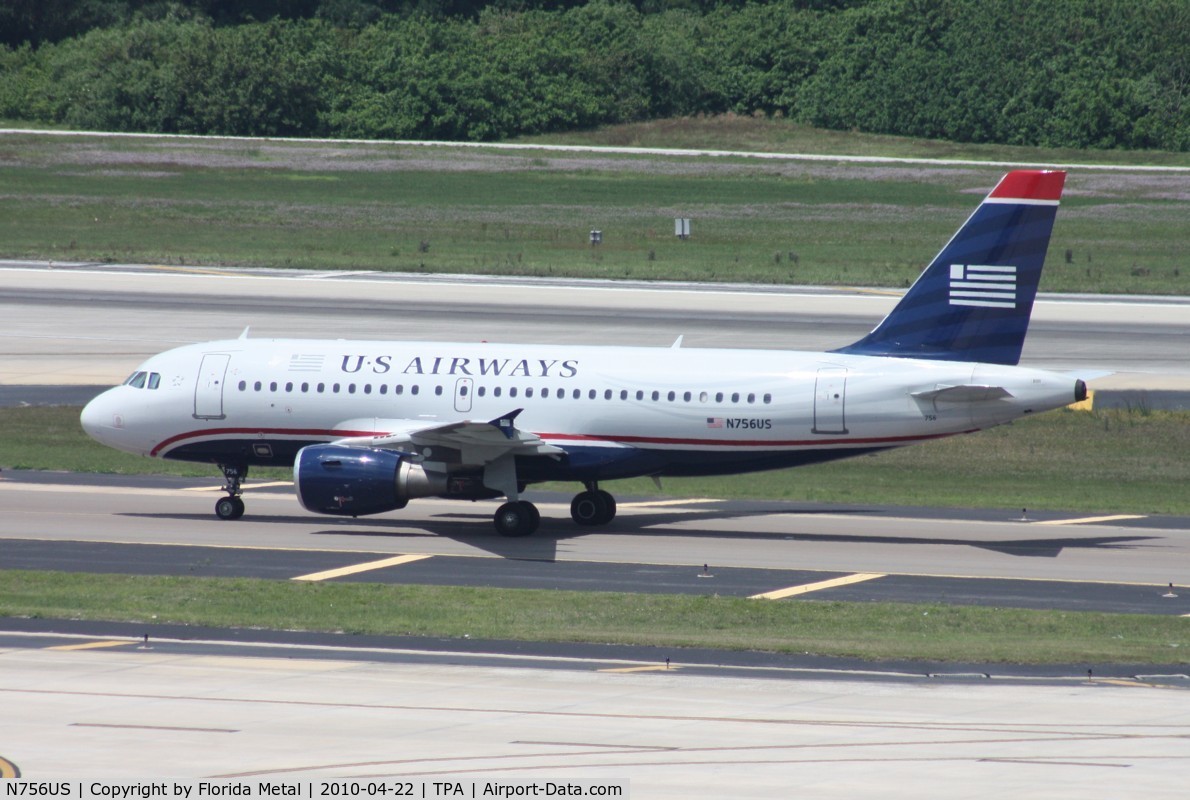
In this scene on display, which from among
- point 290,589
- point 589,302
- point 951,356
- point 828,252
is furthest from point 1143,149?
point 290,589

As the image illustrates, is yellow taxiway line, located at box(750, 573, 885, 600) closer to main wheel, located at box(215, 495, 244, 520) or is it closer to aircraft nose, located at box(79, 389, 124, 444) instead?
main wheel, located at box(215, 495, 244, 520)

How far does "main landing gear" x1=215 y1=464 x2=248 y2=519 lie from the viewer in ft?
126

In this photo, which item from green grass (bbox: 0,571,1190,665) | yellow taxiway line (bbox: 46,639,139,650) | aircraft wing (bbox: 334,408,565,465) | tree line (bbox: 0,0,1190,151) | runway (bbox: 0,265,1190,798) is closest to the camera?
runway (bbox: 0,265,1190,798)

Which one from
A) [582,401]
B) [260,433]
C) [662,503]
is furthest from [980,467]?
[260,433]

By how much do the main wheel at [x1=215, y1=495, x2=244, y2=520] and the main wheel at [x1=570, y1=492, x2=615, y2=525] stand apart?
7625 mm

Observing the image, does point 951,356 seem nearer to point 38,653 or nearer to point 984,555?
point 984,555

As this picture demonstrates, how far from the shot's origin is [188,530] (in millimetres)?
37188

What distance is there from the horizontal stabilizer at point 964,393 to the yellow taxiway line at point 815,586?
4346 millimetres

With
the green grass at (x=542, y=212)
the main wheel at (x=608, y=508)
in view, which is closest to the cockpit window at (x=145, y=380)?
the main wheel at (x=608, y=508)

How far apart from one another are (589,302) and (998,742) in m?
54.9

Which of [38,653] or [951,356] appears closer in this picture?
[38,653]

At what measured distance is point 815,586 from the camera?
104 ft

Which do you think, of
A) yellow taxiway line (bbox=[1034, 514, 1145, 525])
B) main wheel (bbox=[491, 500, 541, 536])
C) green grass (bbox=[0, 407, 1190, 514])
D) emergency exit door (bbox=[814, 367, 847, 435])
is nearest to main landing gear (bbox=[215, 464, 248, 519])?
main wheel (bbox=[491, 500, 541, 536])

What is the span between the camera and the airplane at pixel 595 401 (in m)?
35.4
